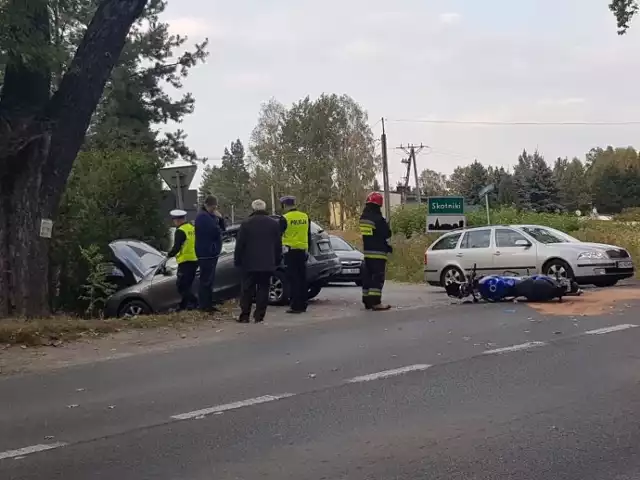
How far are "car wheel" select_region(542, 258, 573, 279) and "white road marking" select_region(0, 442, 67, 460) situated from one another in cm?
1411

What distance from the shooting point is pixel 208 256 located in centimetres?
1380

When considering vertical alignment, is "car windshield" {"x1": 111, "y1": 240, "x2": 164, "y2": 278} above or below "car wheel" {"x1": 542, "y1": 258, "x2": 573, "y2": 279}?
above

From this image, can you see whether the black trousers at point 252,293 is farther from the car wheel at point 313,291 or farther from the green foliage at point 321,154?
the green foliage at point 321,154

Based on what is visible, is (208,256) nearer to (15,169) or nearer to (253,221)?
(253,221)

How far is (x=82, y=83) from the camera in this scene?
42.3 feet

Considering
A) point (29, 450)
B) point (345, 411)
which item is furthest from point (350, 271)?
point (29, 450)

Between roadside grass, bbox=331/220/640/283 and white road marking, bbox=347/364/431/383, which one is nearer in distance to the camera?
white road marking, bbox=347/364/431/383

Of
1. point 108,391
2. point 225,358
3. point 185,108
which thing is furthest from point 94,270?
point 185,108

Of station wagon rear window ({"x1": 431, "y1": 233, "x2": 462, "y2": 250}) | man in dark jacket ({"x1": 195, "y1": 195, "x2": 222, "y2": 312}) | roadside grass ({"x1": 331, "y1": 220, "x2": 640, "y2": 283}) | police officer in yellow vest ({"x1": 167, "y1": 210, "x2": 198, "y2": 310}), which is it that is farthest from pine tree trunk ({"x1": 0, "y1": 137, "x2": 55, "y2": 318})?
roadside grass ({"x1": 331, "y1": 220, "x2": 640, "y2": 283})

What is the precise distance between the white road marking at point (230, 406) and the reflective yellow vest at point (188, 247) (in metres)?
6.75

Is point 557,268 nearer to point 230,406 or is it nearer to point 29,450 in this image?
point 230,406

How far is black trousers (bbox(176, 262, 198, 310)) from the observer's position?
1441cm

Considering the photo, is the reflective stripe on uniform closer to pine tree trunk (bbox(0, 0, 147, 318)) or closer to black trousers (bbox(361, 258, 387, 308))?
black trousers (bbox(361, 258, 387, 308))

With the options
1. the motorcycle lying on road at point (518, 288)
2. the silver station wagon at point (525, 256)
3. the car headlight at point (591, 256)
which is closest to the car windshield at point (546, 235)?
the silver station wagon at point (525, 256)
